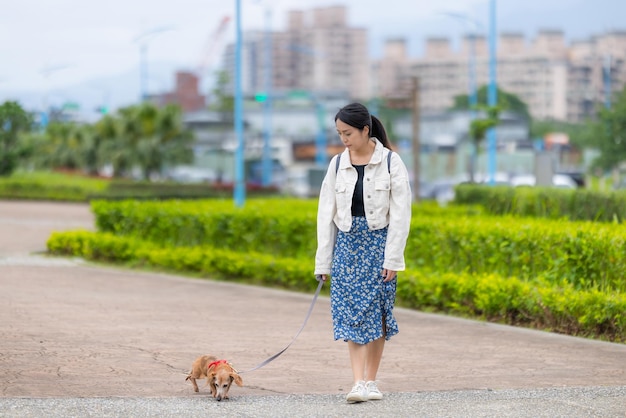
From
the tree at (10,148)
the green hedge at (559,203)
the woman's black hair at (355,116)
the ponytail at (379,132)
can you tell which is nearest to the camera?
the woman's black hair at (355,116)

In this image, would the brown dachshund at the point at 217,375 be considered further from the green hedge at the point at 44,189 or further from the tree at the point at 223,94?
the tree at the point at 223,94

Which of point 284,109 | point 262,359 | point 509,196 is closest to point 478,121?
point 509,196

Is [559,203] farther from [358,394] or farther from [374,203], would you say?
[358,394]

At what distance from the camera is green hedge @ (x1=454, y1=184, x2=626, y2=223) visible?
580 inches

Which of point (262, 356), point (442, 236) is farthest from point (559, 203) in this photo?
point (262, 356)

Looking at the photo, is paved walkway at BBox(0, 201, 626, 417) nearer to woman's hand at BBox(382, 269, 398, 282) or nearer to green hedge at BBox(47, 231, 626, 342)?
green hedge at BBox(47, 231, 626, 342)

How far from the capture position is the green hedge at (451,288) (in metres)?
9.45

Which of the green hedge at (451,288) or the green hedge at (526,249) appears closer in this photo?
the green hedge at (451,288)

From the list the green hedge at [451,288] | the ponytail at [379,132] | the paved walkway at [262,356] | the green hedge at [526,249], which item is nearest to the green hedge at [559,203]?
the green hedge at [526,249]

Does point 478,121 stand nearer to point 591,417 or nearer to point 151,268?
point 151,268

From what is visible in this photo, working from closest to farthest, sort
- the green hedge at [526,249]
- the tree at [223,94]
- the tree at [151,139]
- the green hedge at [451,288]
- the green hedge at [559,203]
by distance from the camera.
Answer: the green hedge at [451,288]
the green hedge at [526,249]
the green hedge at [559,203]
the tree at [151,139]
the tree at [223,94]

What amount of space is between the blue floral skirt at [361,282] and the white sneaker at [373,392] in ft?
0.81

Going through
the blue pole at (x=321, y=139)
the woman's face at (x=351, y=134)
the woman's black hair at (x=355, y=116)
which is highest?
the woman's black hair at (x=355, y=116)

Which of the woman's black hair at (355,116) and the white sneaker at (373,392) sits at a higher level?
the woman's black hair at (355,116)
